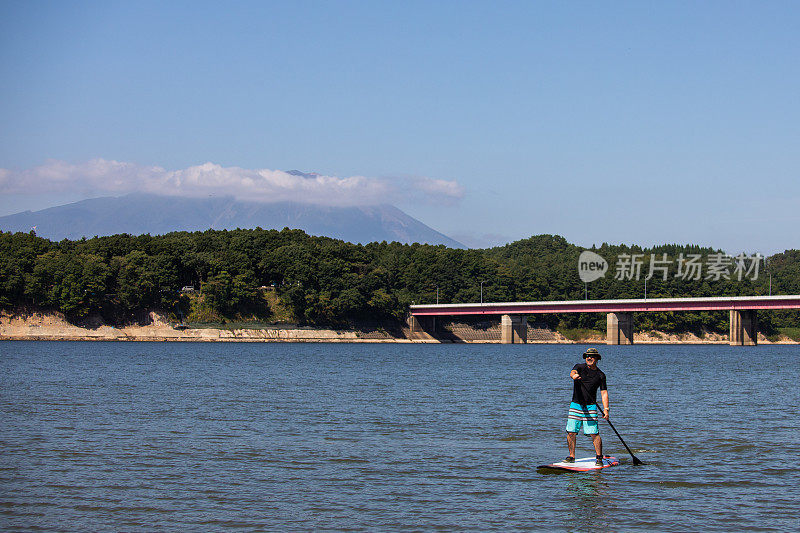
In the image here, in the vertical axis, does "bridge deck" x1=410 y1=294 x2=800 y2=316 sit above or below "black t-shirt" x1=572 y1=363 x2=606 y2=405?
above

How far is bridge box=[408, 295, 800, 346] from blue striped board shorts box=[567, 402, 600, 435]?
5901 inches

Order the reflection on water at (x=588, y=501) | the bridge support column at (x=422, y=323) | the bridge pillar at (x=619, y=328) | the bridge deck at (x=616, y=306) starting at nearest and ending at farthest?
the reflection on water at (x=588, y=501) → the bridge deck at (x=616, y=306) → the bridge pillar at (x=619, y=328) → the bridge support column at (x=422, y=323)

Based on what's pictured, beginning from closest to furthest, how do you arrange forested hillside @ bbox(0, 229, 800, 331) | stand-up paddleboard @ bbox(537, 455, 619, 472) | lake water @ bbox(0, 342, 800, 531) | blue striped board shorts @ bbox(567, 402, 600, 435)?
lake water @ bbox(0, 342, 800, 531) < stand-up paddleboard @ bbox(537, 455, 619, 472) < blue striped board shorts @ bbox(567, 402, 600, 435) < forested hillside @ bbox(0, 229, 800, 331)

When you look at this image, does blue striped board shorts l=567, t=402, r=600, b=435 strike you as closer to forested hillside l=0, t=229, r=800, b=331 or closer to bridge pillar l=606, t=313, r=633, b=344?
forested hillside l=0, t=229, r=800, b=331

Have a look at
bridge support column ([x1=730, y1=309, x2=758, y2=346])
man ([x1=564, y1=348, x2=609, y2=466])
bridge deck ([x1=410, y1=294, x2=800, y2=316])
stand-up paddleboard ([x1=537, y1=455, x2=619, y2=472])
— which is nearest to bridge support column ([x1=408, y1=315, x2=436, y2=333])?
bridge deck ([x1=410, y1=294, x2=800, y2=316])

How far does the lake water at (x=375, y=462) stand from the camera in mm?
18484

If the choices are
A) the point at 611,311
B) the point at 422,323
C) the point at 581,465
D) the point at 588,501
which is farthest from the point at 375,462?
the point at 422,323

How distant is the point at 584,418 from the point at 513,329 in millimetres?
163690

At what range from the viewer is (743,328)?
17400cm

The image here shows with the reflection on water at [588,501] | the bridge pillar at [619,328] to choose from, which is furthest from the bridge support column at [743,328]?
the reflection on water at [588,501]

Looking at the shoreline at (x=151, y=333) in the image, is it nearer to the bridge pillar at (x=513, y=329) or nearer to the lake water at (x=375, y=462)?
the bridge pillar at (x=513, y=329)

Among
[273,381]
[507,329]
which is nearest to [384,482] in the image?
[273,381]

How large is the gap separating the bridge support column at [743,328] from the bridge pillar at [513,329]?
40.9 m

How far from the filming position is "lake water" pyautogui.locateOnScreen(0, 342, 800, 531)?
18.5m
